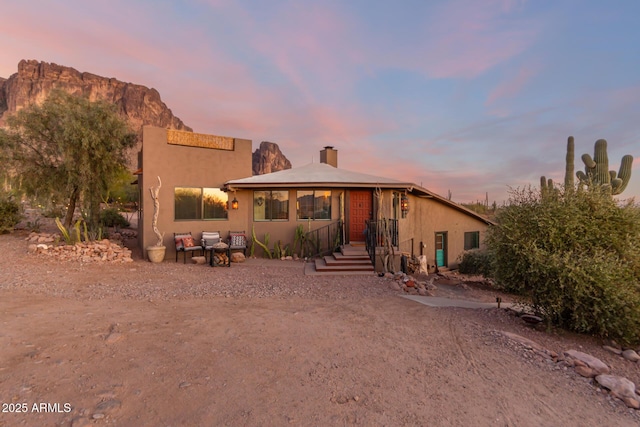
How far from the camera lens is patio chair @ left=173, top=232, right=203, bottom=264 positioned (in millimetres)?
10086

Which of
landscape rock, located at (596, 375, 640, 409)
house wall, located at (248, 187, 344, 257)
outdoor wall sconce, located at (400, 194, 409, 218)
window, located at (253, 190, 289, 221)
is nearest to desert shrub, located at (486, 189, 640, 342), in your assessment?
landscape rock, located at (596, 375, 640, 409)

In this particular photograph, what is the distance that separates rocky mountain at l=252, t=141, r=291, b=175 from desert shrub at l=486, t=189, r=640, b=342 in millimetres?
60915

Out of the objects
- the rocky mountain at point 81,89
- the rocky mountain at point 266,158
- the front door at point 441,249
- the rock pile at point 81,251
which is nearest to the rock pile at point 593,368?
the rock pile at point 81,251

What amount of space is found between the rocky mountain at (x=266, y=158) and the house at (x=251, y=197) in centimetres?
5278

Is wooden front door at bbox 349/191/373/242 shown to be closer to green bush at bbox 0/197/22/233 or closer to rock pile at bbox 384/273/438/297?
rock pile at bbox 384/273/438/297

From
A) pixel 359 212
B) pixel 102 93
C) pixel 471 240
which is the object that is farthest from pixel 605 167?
pixel 102 93

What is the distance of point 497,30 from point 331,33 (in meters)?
5.78

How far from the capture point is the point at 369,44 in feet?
38.8

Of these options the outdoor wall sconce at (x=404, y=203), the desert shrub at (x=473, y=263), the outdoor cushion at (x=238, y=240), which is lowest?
the desert shrub at (x=473, y=263)

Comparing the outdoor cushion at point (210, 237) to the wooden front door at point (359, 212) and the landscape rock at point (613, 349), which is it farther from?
the landscape rock at point (613, 349)

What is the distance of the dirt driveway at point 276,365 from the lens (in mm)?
2381

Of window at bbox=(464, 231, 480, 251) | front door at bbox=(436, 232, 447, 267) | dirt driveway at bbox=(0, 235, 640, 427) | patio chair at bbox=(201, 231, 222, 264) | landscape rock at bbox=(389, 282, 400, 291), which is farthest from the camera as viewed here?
window at bbox=(464, 231, 480, 251)

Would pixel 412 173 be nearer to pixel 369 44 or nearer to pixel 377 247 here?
pixel 369 44

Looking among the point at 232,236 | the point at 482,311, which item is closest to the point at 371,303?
the point at 482,311
